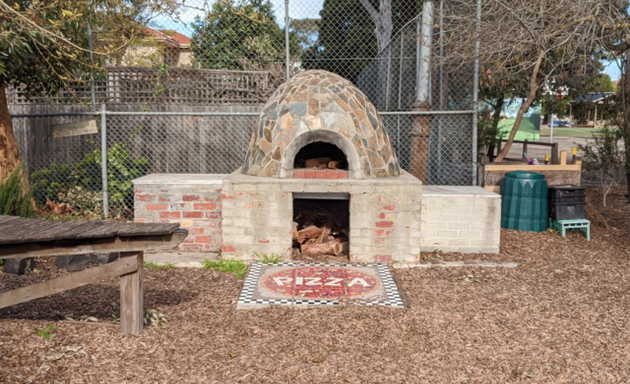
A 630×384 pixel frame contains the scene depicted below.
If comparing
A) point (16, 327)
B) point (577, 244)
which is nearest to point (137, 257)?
point (16, 327)

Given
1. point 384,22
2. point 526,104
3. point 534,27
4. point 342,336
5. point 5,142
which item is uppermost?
point 384,22

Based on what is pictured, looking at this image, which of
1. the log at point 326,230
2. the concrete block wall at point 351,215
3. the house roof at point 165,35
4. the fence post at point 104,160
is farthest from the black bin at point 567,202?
the house roof at point 165,35

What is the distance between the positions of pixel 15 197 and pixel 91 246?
3722 mm

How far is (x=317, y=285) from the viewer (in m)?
5.88

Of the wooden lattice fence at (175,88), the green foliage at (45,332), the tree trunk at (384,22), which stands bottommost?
the green foliage at (45,332)

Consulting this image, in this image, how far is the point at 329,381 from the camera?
386 cm

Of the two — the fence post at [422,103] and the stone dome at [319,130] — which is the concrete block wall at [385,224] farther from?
the fence post at [422,103]

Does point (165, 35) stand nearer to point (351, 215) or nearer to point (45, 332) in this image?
point (351, 215)

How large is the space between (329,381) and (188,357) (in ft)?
3.59

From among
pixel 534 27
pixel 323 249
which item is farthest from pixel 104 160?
pixel 534 27

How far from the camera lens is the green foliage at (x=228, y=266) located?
6418 mm

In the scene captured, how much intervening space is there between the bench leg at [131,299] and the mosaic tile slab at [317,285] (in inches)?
Result: 44.4

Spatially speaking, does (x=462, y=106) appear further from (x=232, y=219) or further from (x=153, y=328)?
→ (x=153, y=328)

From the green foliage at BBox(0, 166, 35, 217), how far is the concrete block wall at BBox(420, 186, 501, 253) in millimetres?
5135
